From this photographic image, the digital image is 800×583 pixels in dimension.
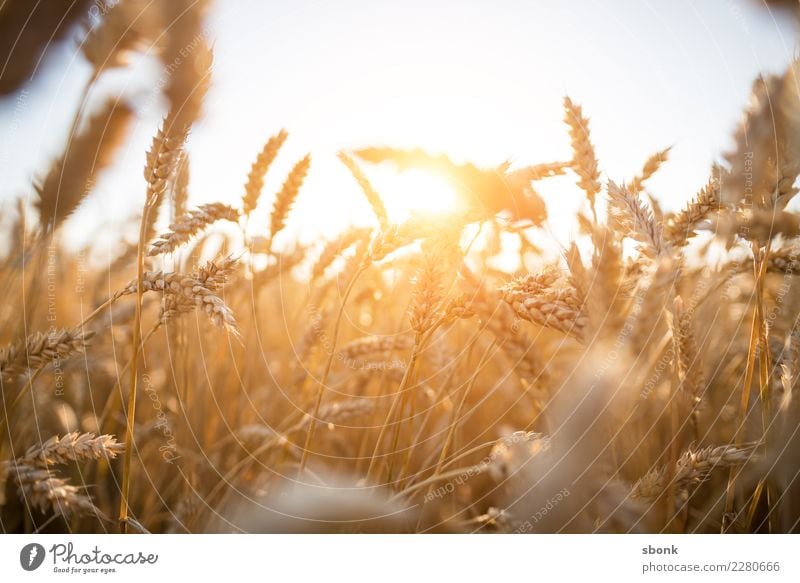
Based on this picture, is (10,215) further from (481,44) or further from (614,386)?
(614,386)

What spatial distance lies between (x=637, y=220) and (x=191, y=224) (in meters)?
0.64

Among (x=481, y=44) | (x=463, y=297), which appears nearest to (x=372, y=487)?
(x=463, y=297)

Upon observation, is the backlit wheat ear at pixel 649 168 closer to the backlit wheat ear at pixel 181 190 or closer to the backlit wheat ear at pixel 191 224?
the backlit wheat ear at pixel 191 224

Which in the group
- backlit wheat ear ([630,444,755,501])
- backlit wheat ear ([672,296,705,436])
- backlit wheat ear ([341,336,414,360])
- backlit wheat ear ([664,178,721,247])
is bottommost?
backlit wheat ear ([630,444,755,501])

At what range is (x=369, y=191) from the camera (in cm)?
91

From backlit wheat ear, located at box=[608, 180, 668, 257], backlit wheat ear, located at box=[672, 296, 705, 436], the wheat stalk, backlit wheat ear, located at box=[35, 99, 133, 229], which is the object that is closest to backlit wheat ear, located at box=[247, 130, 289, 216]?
the wheat stalk

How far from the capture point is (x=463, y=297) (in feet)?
2.16

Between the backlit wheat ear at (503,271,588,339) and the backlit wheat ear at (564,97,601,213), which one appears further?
the backlit wheat ear at (564,97,601,213)

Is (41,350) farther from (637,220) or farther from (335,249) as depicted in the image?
(637,220)

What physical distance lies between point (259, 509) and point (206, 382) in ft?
1.11

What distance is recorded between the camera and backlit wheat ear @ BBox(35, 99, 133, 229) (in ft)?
2.69

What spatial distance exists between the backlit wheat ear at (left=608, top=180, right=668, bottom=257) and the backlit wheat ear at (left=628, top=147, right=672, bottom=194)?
0.25m

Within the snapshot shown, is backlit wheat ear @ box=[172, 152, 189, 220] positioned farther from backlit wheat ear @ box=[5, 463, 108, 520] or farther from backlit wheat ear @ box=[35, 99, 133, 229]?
backlit wheat ear @ box=[5, 463, 108, 520]
